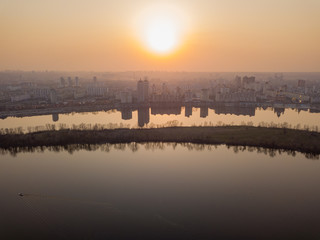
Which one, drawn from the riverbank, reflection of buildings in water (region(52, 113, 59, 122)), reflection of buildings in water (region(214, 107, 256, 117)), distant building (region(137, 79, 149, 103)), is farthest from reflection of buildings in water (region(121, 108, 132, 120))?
reflection of buildings in water (region(214, 107, 256, 117))

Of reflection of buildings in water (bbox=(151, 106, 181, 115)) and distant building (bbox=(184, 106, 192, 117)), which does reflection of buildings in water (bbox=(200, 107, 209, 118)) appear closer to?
distant building (bbox=(184, 106, 192, 117))

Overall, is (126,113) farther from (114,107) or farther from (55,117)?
(55,117)

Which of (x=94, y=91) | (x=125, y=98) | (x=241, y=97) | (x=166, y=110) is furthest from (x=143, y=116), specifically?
(x=94, y=91)

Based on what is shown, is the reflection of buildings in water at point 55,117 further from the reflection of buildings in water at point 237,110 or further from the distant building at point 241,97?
the distant building at point 241,97

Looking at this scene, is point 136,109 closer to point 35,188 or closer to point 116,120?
point 116,120

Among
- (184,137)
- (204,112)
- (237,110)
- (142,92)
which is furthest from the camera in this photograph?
(142,92)

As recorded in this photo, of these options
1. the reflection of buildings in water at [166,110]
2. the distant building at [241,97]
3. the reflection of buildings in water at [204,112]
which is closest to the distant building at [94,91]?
the reflection of buildings in water at [166,110]
